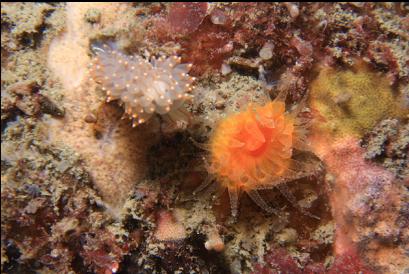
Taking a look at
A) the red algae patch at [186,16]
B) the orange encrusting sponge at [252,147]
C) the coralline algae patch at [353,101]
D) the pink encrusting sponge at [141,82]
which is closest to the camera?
the pink encrusting sponge at [141,82]

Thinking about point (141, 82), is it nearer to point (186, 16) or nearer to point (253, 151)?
point (186, 16)

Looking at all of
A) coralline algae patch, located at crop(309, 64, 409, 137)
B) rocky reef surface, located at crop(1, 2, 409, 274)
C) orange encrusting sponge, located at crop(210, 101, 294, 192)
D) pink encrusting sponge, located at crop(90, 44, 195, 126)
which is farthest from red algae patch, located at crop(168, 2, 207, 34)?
coralline algae patch, located at crop(309, 64, 409, 137)

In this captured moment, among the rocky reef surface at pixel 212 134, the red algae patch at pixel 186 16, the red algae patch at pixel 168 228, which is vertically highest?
the red algae patch at pixel 186 16

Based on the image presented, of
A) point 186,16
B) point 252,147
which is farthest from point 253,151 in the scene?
point 186,16

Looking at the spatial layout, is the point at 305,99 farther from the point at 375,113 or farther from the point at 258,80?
the point at 375,113

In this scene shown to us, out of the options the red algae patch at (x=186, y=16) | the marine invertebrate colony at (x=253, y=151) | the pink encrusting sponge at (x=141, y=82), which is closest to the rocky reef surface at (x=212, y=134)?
the red algae patch at (x=186, y=16)

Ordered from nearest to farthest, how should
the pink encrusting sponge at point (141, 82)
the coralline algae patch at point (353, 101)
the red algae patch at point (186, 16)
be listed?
the pink encrusting sponge at point (141, 82)
the red algae patch at point (186, 16)
the coralline algae patch at point (353, 101)

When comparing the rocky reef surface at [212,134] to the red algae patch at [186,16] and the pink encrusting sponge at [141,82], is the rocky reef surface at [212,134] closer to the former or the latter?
the red algae patch at [186,16]
